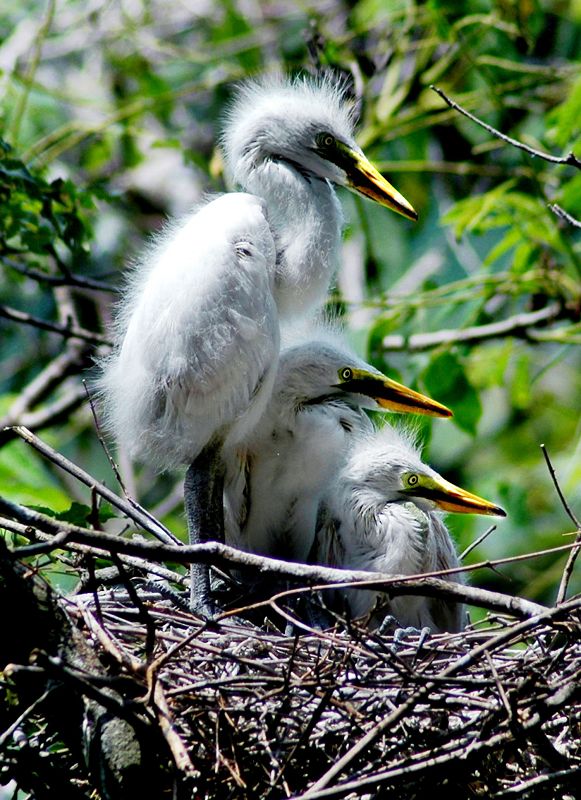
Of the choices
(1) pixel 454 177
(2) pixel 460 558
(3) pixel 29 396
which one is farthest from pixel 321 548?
(1) pixel 454 177

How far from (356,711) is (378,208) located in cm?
373

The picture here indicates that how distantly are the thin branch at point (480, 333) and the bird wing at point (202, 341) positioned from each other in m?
1.23

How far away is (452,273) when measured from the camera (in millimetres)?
5008

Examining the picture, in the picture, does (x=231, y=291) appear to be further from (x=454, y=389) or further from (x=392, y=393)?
(x=454, y=389)

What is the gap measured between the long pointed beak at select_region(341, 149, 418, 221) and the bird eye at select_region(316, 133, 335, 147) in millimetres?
44

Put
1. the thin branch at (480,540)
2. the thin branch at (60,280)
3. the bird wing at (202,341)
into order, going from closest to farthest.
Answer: the bird wing at (202,341) < the thin branch at (480,540) < the thin branch at (60,280)

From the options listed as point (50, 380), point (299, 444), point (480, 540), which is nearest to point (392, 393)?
point (299, 444)

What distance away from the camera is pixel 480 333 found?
3.58 meters

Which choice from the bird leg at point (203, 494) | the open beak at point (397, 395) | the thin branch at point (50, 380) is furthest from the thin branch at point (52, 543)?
the thin branch at point (50, 380)

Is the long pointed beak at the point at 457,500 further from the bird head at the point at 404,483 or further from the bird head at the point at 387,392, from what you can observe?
the bird head at the point at 387,392

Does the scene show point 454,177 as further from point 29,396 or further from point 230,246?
point 230,246

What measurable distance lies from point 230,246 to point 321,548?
2.61 feet

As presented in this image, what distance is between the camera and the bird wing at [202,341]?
7.51ft

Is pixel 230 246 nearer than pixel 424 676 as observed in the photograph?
No
